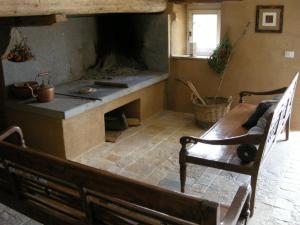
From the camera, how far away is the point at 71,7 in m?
3.50

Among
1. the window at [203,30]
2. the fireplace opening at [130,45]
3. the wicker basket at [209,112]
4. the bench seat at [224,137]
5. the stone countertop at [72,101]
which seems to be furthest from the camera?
the window at [203,30]

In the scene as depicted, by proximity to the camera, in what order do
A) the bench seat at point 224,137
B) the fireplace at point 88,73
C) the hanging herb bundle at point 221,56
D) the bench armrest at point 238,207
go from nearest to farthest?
the bench armrest at point 238,207 → the bench seat at point 224,137 → the fireplace at point 88,73 → the hanging herb bundle at point 221,56

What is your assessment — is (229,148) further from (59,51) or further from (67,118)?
(59,51)

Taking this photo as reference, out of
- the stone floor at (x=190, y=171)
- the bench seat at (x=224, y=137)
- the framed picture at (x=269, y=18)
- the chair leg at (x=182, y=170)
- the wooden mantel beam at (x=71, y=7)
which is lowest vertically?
the stone floor at (x=190, y=171)

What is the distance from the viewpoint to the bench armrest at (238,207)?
183cm

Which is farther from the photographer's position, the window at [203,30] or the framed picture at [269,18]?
the window at [203,30]

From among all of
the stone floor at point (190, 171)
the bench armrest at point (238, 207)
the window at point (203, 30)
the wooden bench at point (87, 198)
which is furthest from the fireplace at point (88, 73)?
the bench armrest at point (238, 207)

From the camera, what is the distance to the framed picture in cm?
441

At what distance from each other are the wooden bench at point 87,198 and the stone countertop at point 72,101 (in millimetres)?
1322

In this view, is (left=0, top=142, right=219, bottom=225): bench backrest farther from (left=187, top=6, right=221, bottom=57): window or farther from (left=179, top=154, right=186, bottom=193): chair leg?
(left=187, top=6, right=221, bottom=57): window

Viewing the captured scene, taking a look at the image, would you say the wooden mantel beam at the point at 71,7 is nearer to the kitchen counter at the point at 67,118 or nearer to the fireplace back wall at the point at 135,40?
the fireplace back wall at the point at 135,40

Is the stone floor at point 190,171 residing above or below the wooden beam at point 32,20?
below

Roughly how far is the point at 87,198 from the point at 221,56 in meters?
3.51

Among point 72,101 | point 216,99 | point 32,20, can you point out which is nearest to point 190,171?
point 72,101
